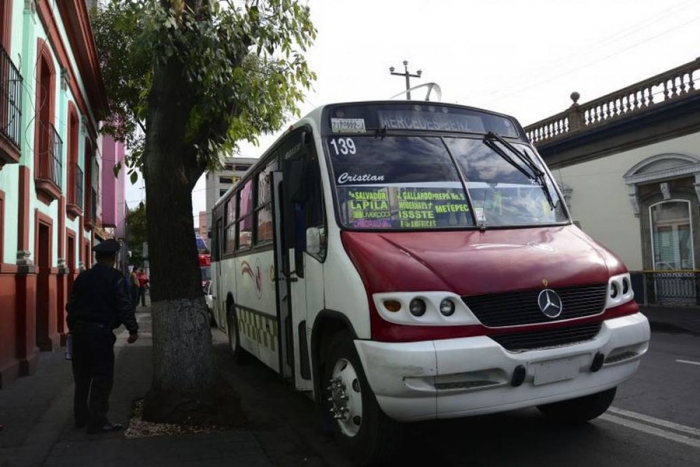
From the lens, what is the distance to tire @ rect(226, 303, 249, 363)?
346 inches

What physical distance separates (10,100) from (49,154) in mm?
2779

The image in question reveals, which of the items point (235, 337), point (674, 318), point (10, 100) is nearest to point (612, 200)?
point (674, 318)

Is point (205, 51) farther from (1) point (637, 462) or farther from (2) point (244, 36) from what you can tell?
(1) point (637, 462)

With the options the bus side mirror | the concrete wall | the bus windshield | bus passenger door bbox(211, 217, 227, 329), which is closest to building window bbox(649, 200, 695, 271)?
the concrete wall

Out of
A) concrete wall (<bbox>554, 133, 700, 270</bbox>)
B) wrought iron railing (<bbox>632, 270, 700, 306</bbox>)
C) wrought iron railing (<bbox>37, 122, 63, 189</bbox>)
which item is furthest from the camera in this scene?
concrete wall (<bbox>554, 133, 700, 270</bbox>)

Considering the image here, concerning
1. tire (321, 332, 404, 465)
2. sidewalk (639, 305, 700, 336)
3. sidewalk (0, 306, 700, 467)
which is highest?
tire (321, 332, 404, 465)

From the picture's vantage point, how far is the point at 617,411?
17.6 ft

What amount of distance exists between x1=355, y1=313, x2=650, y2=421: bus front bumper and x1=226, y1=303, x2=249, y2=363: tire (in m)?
5.33

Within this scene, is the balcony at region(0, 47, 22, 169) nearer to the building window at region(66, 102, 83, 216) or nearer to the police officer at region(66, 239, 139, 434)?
the police officer at region(66, 239, 139, 434)

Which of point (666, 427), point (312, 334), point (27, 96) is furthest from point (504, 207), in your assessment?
point (27, 96)

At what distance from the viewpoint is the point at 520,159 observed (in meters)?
5.07

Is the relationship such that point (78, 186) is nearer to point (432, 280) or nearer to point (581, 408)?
point (432, 280)

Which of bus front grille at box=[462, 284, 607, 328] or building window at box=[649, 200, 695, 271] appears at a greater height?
building window at box=[649, 200, 695, 271]

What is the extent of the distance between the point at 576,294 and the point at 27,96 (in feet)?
25.7
